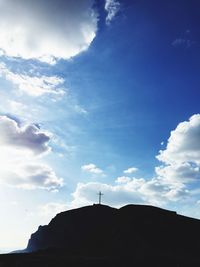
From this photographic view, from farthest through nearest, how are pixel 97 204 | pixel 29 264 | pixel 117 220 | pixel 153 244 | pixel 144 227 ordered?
pixel 97 204 → pixel 117 220 → pixel 144 227 → pixel 153 244 → pixel 29 264

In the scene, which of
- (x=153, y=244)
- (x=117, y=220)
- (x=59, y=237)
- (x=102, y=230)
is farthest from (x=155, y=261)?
(x=59, y=237)

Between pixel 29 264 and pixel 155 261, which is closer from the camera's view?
pixel 29 264

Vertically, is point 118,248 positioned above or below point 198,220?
below

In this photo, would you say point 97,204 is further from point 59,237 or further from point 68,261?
point 68,261

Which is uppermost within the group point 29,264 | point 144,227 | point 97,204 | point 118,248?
point 97,204

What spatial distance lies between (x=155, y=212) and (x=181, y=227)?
4.51 m

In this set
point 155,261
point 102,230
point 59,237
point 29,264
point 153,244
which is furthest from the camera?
point 59,237

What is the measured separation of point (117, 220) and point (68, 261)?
19.7 metres

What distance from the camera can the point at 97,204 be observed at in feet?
271

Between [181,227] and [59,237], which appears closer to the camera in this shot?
[181,227]

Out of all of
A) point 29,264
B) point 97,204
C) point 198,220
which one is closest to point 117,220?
point 198,220

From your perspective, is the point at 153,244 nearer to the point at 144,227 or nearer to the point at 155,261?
the point at 144,227

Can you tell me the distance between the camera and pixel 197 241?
46031mm

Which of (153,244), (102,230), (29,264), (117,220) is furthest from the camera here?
(102,230)
